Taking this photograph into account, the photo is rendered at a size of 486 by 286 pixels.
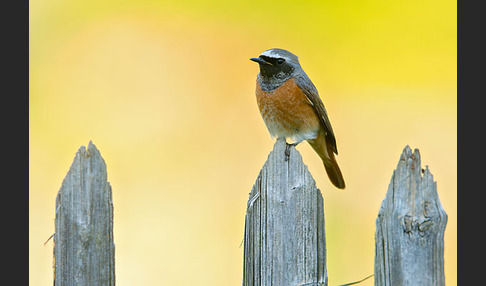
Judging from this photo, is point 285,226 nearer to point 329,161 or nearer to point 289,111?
point 289,111

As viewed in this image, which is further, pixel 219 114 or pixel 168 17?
pixel 168 17

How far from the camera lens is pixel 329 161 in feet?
17.2

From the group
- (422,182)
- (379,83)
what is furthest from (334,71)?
(422,182)

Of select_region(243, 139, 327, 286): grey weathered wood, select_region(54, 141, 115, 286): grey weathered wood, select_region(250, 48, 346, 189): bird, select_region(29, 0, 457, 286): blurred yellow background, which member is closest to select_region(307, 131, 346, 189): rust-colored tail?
select_region(250, 48, 346, 189): bird

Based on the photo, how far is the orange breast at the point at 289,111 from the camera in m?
4.91

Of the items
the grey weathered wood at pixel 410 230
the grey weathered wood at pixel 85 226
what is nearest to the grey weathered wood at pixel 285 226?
the grey weathered wood at pixel 410 230

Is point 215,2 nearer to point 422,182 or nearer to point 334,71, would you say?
point 334,71

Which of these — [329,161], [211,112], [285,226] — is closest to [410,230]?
[285,226]

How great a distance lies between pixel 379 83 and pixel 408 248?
395 centimetres

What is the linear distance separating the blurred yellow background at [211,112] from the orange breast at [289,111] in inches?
39.4

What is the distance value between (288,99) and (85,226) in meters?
2.18

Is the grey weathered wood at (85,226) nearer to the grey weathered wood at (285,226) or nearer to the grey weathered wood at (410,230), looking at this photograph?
the grey weathered wood at (285,226)

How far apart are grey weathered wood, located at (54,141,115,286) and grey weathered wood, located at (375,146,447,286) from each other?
1.36m

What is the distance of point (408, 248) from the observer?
10.2 feet
